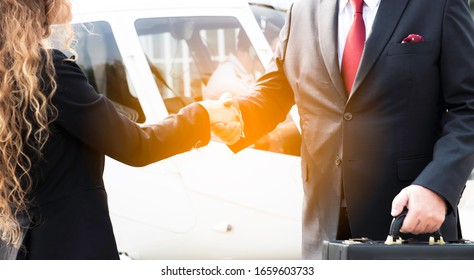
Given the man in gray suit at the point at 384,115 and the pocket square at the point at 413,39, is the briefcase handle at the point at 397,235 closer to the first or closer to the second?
the man in gray suit at the point at 384,115

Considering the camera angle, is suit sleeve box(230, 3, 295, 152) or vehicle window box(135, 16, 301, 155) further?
vehicle window box(135, 16, 301, 155)

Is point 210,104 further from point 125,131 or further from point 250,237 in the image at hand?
point 250,237

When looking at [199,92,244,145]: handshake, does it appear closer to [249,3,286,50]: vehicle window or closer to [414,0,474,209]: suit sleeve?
[414,0,474,209]: suit sleeve

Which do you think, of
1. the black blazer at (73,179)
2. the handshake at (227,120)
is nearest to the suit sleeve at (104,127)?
the black blazer at (73,179)

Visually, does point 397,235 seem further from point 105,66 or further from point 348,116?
point 105,66

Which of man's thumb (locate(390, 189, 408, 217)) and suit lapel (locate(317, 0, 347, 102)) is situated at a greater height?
suit lapel (locate(317, 0, 347, 102))

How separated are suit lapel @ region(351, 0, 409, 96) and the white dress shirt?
49mm

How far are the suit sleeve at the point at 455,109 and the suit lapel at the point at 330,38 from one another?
32 cm

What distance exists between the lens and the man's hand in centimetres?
262

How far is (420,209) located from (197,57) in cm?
324

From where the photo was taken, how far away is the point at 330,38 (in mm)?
2971

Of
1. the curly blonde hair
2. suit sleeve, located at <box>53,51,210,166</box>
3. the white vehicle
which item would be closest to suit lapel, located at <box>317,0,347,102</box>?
suit sleeve, located at <box>53,51,210,166</box>

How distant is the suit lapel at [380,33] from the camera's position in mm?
2869

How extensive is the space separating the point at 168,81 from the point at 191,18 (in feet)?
1.38
